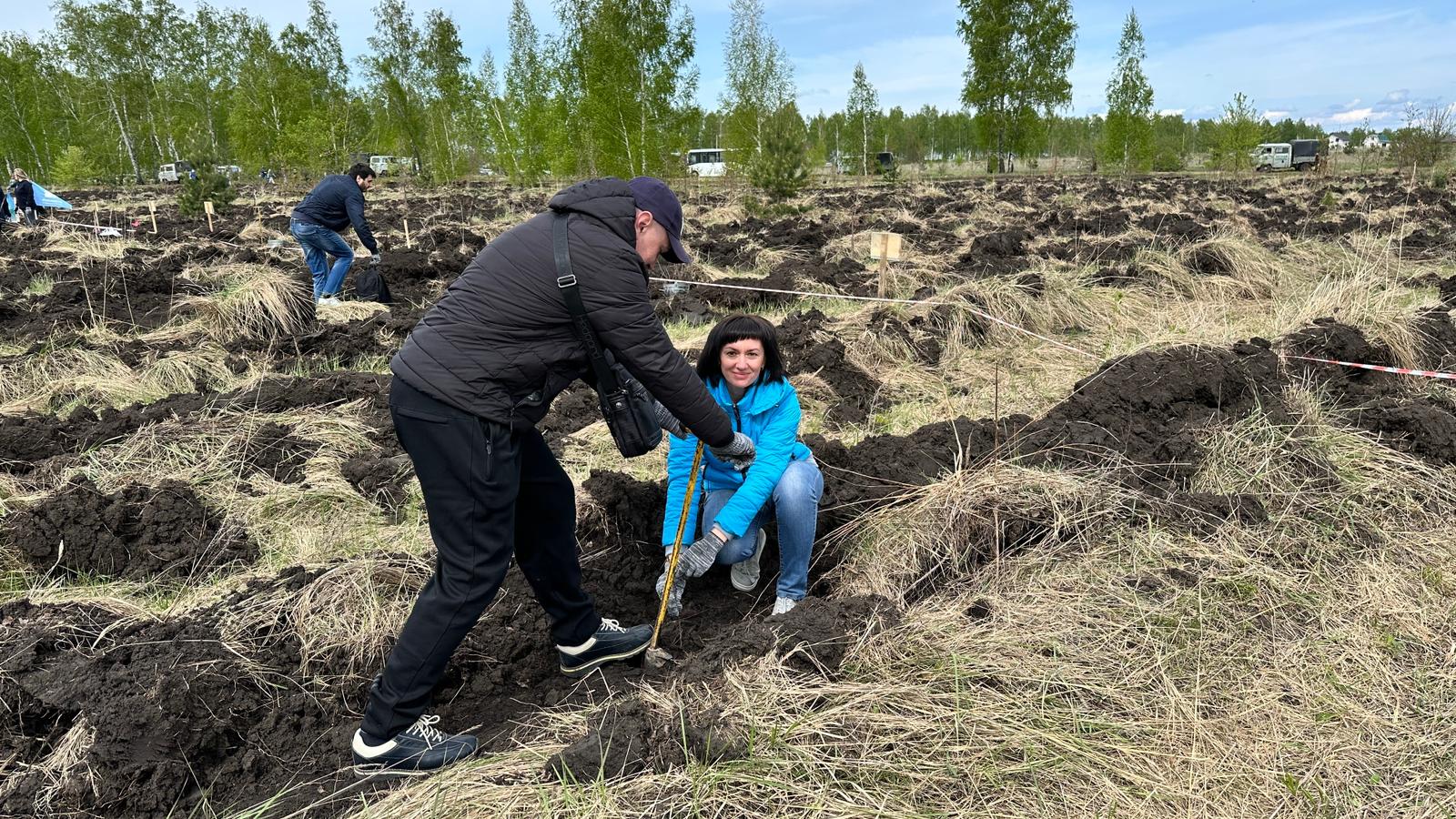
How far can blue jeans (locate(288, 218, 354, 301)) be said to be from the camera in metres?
8.27

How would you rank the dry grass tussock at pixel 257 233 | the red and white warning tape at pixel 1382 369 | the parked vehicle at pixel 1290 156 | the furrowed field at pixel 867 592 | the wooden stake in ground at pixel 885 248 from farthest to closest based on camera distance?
the parked vehicle at pixel 1290 156 < the dry grass tussock at pixel 257 233 < the wooden stake in ground at pixel 885 248 < the red and white warning tape at pixel 1382 369 < the furrowed field at pixel 867 592

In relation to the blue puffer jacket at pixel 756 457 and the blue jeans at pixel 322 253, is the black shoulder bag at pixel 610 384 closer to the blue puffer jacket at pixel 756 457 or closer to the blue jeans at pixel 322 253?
the blue puffer jacket at pixel 756 457

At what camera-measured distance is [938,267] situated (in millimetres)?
8961

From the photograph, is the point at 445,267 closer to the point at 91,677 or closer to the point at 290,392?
the point at 290,392

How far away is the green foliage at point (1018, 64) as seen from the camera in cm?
3716

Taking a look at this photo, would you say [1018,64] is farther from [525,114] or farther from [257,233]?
[257,233]

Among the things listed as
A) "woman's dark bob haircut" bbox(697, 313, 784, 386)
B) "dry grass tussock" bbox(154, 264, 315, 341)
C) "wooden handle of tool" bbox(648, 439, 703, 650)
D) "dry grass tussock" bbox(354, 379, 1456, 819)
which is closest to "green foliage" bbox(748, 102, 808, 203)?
"dry grass tussock" bbox(154, 264, 315, 341)

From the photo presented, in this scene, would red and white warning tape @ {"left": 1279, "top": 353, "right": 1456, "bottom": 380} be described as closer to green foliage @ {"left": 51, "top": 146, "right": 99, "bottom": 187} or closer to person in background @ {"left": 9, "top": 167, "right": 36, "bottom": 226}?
person in background @ {"left": 9, "top": 167, "right": 36, "bottom": 226}

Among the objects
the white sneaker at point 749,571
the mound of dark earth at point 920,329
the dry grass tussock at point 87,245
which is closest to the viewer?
the white sneaker at point 749,571

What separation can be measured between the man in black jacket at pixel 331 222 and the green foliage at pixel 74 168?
3063cm

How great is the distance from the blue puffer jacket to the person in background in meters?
16.2

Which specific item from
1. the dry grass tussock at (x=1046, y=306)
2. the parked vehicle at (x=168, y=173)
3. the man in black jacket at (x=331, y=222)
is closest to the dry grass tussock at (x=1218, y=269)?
the dry grass tussock at (x=1046, y=306)

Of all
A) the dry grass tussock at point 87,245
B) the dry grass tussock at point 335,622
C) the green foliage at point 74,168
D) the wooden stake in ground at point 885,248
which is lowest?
the dry grass tussock at point 335,622

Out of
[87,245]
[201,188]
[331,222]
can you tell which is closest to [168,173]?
[201,188]
